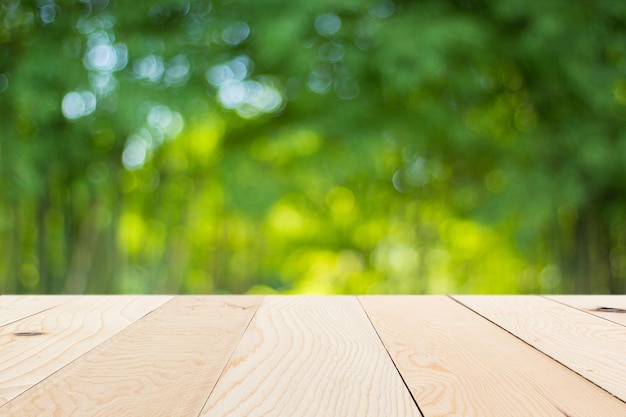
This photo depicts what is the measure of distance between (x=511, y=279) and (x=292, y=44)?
5.53m

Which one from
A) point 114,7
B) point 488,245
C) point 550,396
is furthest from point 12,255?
point 550,396

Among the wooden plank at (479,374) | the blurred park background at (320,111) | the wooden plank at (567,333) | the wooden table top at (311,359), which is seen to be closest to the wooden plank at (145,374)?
the wooden table top at (311,359)

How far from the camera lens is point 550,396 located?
0.74m

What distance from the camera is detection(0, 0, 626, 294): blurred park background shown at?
3766 mm

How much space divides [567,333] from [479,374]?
359mm

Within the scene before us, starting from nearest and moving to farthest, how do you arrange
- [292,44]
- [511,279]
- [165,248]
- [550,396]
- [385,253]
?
[550,396]
[292,44]
[165,248]
[511,279]
[385,253]

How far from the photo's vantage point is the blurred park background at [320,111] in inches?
148

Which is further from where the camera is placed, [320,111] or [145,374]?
[320,111]

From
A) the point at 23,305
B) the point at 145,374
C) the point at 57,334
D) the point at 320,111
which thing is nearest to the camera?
the point at 145,374

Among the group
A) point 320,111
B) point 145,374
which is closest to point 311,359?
point 145,374

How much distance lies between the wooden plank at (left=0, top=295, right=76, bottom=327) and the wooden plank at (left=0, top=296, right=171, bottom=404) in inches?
1.1

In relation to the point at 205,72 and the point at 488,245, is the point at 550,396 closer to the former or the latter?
the point at 205,72

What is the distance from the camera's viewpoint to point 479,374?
2.74 ft

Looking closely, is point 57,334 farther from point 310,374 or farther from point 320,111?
point 320,111
